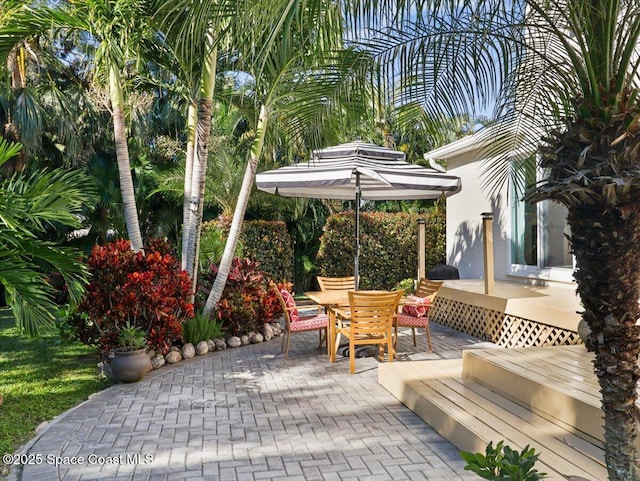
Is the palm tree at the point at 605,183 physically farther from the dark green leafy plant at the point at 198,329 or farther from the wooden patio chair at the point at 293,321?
the dark green leafy plant at the point at 198,329

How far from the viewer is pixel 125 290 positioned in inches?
247

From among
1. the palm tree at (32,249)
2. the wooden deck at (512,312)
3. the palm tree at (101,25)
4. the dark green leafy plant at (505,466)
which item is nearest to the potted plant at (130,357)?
the palm tree at (32,249)

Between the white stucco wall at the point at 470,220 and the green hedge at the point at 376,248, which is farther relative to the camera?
the green hedge at the point at 376,248

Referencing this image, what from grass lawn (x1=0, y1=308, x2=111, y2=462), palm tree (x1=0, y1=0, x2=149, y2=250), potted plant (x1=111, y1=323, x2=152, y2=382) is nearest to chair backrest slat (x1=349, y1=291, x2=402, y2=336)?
potted plant (x1=111, y1=323, x2=152, y2=382)

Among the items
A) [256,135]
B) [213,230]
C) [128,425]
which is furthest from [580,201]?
[213,230]

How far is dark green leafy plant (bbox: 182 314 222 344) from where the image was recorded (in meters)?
7.61

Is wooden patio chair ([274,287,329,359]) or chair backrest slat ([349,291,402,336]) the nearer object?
chair backrest slat ([349,291,402,336])

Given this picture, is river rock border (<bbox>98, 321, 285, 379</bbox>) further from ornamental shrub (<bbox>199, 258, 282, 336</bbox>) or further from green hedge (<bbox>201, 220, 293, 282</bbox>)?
green hedge (<bbox>201, 220, 293, 282</bbox>)

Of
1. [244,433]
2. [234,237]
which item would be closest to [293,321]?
[234,237]

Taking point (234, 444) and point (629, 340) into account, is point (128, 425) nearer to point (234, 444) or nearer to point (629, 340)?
point (234, 444)

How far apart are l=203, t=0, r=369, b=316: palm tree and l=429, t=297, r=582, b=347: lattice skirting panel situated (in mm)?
4414

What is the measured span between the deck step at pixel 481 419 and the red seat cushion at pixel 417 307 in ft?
4.21

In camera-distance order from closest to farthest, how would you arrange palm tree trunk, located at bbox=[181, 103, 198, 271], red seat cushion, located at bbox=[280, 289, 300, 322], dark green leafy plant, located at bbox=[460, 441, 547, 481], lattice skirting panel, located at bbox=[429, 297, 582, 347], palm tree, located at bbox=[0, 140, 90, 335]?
dark green leafy plant, located at bbox=[460, 441, 547, 481] → palm tree, located at bbox=[0, 140, 90, 335] → lattice skirting panel, located at bbox=[429, 297, 582, 347] → red seat cushion, located at bbox=[280, 289, 300, 322] → palm tree trunk, located at bbox=[181, 103, 198, 271]

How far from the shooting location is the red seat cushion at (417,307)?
22.9ft
